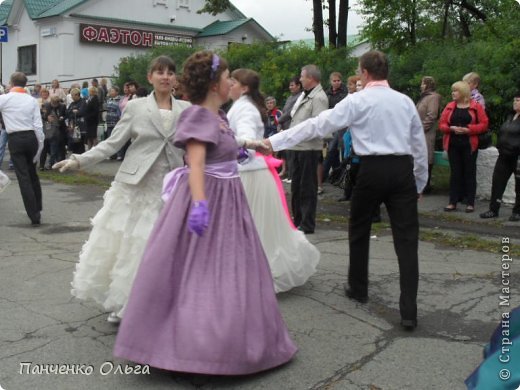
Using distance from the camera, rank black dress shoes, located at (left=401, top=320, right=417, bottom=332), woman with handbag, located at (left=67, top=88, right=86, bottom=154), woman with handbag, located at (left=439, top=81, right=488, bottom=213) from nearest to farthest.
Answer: black dress shoes, located at (left=401, top=320, right=417, bottom=332)
woman with handbag, located at (left=439, top=81, right=488, bottom=213)
woman with handbag, located at (left=67, top=88, right=86, bottom=154)

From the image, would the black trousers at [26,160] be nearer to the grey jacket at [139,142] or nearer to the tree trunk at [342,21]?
the grey jacket at [139,142]

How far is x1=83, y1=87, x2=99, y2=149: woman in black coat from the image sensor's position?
1611cm

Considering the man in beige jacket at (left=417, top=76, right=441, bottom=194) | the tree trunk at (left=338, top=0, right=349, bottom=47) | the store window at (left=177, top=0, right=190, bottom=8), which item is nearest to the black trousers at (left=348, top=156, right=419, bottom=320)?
the man in beige jacket at (left=417, top=76, right=441, bottom=194)

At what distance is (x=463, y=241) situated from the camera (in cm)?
812

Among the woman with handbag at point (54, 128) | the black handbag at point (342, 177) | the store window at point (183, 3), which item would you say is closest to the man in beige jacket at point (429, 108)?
the black handbag at point (342, 177)

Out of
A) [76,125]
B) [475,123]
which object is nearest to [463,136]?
[475,123]

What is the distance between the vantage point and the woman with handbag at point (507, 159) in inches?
349

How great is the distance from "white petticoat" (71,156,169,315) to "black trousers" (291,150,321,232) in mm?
3404

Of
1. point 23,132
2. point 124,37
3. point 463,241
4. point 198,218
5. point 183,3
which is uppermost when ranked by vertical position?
point 183,3

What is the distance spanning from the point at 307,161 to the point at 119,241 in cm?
371

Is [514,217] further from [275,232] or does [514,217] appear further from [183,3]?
[183,3]

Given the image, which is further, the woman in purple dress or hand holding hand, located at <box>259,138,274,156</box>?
hand holding hand, located at <box>259,138,274,156</box>

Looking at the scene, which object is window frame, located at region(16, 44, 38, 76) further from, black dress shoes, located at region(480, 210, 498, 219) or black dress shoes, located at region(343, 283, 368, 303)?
black dress shoes, located at region(343, 283, 368, 303)

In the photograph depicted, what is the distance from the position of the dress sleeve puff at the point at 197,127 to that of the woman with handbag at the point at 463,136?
6.28m
